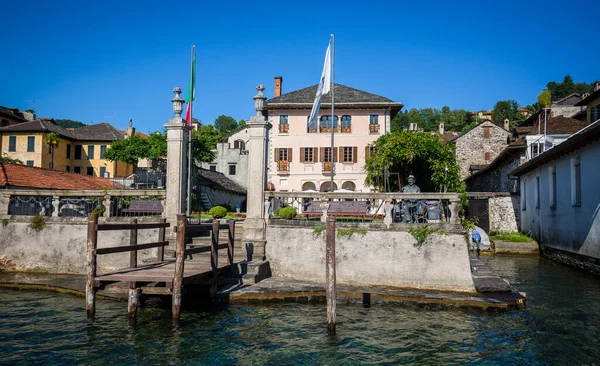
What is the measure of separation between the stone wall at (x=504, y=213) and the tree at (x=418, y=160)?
17.7 feet

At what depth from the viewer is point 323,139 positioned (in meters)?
41.1

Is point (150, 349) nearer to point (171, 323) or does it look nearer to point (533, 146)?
point (171, 323)

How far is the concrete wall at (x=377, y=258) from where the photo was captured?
40.7 ft

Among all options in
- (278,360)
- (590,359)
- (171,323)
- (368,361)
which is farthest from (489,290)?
(171,323)

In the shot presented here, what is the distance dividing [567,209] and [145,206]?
1772 cm

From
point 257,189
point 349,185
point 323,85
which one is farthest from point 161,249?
point 349,185

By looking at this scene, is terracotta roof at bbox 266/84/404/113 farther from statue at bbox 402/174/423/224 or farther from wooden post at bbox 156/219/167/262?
wooden post at bbox 156/219/167/262

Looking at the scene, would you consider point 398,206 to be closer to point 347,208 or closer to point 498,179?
point 347,208

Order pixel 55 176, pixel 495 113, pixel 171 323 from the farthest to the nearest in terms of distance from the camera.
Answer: pixel 495 113
pixel 55 176
pixel 171 323

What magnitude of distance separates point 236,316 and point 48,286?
6.01 meters

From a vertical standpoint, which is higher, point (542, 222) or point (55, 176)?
point (55, 176)

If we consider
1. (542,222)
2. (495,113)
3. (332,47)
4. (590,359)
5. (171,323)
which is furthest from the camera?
(495,113)

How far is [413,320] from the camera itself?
34.9 ft

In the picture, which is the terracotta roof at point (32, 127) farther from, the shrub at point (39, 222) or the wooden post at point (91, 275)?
the wooden post at point (91, 275)
